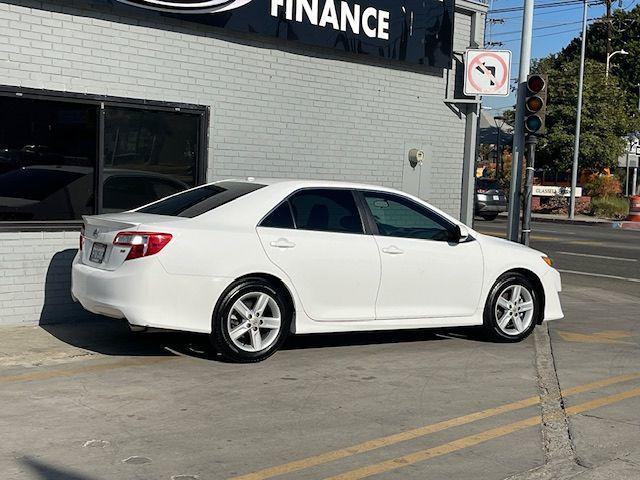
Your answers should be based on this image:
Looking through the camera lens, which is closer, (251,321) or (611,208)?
(251,321)

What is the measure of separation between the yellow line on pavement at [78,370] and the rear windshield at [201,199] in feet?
4.23

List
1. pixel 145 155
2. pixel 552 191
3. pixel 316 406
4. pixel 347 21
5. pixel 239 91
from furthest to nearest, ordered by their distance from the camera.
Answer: pixel 552 191, pixel 347 21, pixel 239 91, pixel 145 155, pixel 316 406

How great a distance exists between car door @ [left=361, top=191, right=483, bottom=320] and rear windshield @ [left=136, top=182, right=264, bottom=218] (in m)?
1.22

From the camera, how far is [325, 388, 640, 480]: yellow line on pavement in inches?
201

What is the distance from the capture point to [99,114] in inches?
375

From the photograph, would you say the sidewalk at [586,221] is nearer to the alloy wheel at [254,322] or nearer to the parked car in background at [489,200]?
the parked car in background at [489,200]

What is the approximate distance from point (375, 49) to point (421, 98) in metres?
1.36

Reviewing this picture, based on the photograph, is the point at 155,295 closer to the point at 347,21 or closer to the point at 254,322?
the point at 254,322

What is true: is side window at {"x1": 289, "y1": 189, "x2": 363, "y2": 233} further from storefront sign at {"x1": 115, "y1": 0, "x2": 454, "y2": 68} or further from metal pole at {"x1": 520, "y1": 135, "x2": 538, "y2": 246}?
metal pole at {"x1": 520, "y1": 135, "x2": 538, "y2": 246}

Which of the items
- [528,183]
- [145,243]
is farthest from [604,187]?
[145,243]

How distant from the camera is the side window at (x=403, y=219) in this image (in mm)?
8422

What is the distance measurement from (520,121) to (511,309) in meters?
4.20

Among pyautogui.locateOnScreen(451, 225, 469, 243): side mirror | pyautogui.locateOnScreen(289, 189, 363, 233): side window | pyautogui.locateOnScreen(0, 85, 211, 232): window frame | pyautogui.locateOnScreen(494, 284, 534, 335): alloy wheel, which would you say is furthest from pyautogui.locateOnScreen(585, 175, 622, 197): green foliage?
pyautogui.locateOnScreen(289, 189, 363, 233): side window

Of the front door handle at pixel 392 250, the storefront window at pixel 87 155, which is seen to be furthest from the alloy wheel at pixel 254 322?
the storefront window at pixel 87 155
